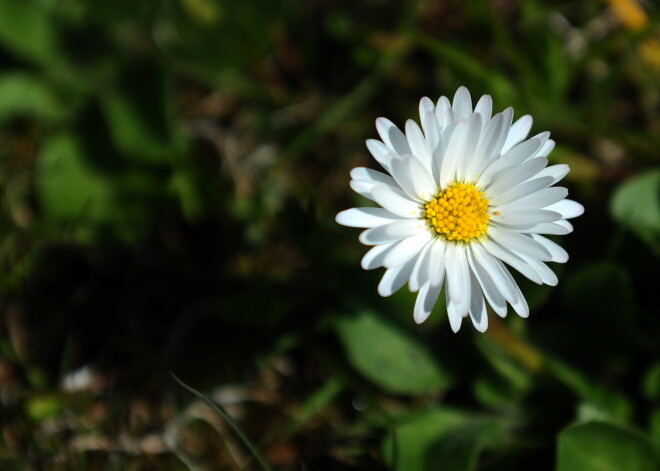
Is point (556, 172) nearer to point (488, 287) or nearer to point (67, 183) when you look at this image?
point (488, 287)

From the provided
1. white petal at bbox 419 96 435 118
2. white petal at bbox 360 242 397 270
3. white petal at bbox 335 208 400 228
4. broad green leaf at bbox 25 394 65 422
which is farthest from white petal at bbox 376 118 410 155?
broad green leaf at bbox 25 394 65 422

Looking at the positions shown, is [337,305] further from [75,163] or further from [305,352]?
[75,163]

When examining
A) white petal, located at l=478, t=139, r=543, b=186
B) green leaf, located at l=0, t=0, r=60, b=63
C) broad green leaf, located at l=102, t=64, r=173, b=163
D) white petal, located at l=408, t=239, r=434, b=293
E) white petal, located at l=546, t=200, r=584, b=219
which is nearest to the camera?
white petal, located at l=408, t=239, r=434, b=293

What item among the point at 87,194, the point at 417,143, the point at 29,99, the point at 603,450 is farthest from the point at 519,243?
the point at 29,99

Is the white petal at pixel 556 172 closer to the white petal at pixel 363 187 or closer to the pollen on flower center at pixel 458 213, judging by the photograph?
the pollen on flower center at pixel 458 213

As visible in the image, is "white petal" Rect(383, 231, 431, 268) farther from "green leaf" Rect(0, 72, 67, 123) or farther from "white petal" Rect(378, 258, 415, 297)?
"green leaf" Rect(0, 72, 67, 123)

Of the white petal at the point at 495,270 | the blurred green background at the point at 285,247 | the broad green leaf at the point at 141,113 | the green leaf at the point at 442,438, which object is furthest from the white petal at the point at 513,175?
the broad green leaf at the point at 141,113
